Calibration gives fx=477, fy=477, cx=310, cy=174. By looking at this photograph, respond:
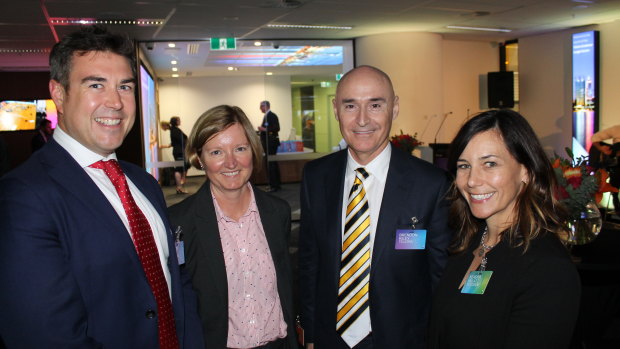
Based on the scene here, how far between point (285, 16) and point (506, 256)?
6.81 metres

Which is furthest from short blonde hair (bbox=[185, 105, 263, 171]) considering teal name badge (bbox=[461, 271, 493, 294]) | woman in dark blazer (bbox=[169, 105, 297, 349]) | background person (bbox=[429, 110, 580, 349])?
teal name badge (bbox=[461, 271, 493, 294])

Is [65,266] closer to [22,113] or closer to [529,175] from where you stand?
[529,175]

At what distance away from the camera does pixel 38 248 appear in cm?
122

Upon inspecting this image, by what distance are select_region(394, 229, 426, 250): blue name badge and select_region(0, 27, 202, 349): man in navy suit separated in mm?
881

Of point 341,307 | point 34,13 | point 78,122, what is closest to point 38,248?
point 78,122

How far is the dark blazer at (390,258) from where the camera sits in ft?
6.32

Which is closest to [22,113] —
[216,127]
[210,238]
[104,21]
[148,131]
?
[148,131]

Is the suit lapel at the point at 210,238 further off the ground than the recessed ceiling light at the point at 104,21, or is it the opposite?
the recessed ceiling light at the point at 104,21

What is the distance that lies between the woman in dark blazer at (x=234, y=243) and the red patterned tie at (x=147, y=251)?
39 cm

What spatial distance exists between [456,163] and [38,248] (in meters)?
1.36

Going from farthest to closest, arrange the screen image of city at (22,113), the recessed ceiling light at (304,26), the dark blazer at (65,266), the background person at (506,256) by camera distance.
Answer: the screen image of city at (22,113) < the recessed ceiling light at (304,26) < the background person at (506,256) < the dark blazer at (65,266)

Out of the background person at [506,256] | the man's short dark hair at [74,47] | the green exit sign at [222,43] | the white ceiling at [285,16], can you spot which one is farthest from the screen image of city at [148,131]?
the background person at [506,256]

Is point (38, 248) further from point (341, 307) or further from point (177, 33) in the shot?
point (177, 33)

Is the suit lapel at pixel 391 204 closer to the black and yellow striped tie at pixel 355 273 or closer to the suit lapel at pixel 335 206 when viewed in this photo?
the black and yellow striped tie at pixel 355 273
